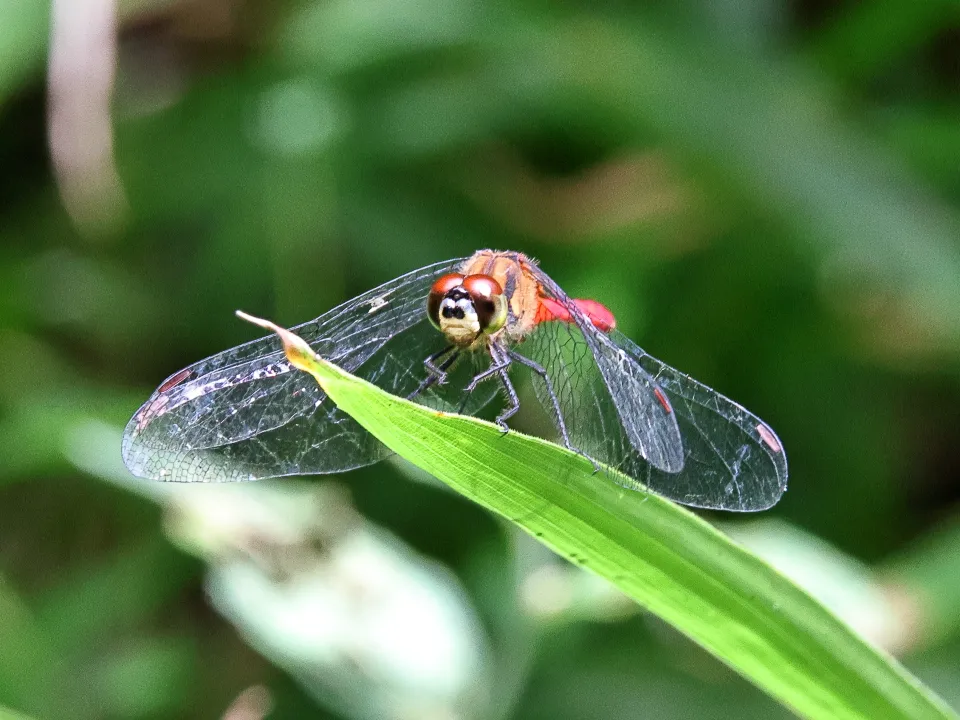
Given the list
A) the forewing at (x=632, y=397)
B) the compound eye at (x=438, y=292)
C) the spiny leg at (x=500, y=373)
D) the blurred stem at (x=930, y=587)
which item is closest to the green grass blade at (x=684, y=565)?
the forewing at (x=632, y=397)

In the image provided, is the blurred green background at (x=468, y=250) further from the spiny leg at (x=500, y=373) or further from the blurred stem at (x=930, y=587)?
the spiny leg at (x=500, y=373)

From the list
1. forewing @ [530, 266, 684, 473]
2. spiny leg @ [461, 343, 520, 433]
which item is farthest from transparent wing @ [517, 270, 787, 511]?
spiny leg @ [461, 343, 520, 433]

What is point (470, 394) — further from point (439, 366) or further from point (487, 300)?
point (487, 300)

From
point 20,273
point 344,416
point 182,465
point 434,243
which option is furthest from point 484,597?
Result: point 20,273

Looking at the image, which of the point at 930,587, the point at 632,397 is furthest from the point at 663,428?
the point at 930,587

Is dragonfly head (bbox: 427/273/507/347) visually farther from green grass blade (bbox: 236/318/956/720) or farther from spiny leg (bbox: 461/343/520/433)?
green grass blade (bbox: 236/318/956/720)

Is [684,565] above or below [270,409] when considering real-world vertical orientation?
below

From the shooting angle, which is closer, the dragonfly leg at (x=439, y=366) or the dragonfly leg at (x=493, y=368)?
the dragonfly leg at (x=493, y=368)

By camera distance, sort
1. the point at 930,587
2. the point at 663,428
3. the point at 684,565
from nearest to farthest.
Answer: the point at 684,565 < the point at 663,428 < the point at 930,587
